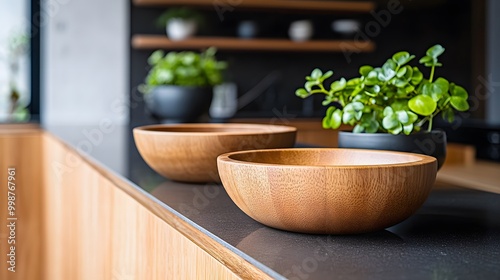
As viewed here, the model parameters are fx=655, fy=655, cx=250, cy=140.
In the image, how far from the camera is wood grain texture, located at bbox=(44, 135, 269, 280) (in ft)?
2.23

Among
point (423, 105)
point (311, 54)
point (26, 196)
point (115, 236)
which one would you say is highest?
point (311, 54)

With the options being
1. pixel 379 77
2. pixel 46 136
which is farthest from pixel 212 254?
pixel 46 136

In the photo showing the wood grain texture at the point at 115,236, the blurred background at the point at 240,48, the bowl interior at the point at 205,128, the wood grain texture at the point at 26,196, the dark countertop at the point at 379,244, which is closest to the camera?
the dark countertop at the point at 379,244

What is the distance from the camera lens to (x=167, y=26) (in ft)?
13.4

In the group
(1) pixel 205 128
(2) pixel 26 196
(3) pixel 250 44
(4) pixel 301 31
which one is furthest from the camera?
(4) pixel 301 31

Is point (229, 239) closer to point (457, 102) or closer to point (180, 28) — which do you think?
point (457, 102)

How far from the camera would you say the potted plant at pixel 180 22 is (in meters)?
4.02

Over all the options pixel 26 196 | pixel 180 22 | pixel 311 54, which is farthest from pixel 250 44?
pixel 26 196

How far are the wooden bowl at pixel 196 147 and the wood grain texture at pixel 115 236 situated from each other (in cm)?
7

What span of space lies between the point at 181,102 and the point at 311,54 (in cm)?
225

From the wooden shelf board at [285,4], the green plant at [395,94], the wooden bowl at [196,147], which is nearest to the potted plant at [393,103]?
the green plant at [395,94]

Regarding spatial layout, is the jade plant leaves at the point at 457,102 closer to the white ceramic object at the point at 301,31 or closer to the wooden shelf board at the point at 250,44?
the wooden shelf board at the point at 250,44

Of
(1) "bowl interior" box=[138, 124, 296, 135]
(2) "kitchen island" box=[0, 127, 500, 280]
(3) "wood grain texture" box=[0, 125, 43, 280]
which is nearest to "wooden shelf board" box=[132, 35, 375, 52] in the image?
(3) "wood grain texture" box=[0, 125, 43, 280]

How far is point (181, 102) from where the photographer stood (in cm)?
246
